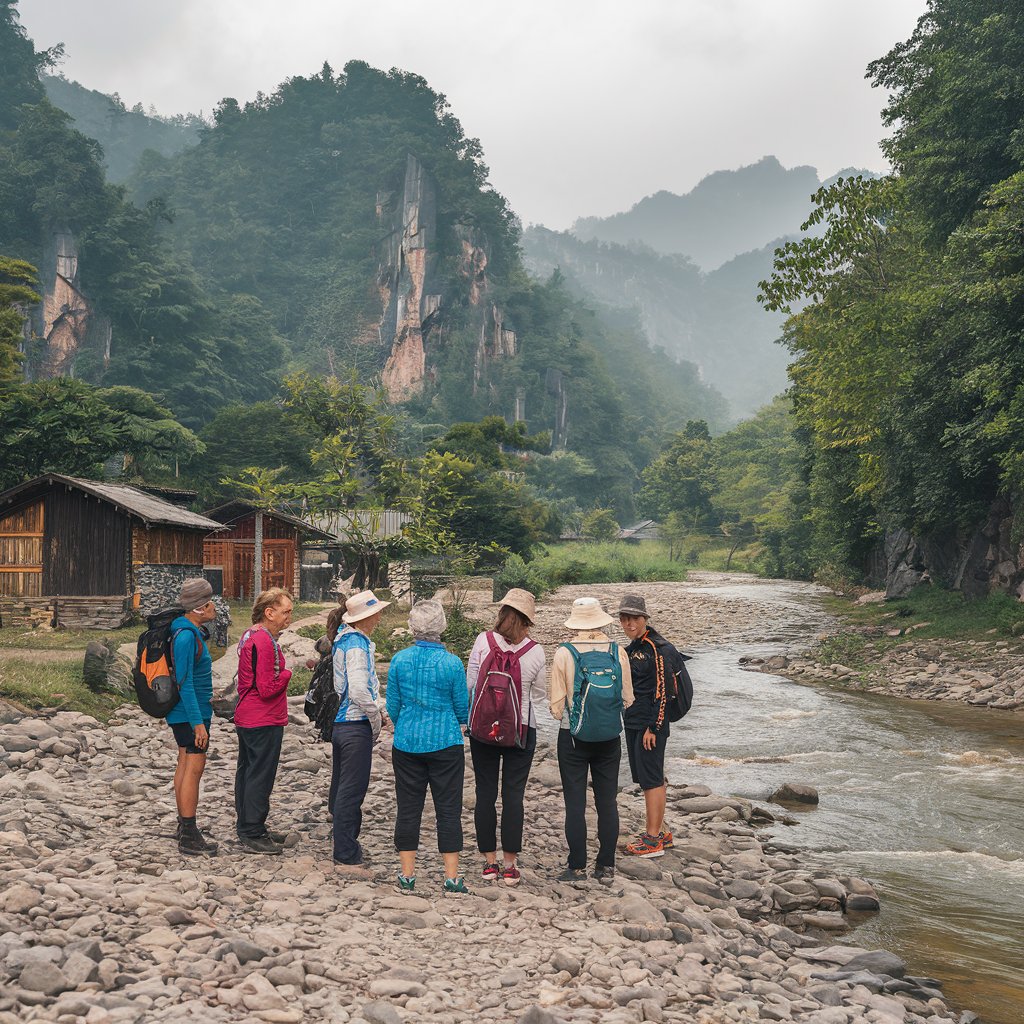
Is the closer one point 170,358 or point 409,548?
point 409,548

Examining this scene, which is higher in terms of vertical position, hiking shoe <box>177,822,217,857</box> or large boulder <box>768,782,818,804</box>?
hiking shoe <box>177,822,217,857</box>

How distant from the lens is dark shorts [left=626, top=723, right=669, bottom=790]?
6.59 metres

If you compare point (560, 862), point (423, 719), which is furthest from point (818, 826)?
point (423, 719)

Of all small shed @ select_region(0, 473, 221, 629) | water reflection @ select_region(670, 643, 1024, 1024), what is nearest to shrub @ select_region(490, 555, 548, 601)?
small shed @ select_region(0, 473, 221, 629)

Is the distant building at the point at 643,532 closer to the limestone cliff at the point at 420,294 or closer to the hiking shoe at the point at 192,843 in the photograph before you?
the limestone cliff at the point at 420,294

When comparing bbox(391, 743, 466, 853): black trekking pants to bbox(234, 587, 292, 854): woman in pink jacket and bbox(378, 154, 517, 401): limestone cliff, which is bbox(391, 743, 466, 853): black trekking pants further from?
bbox(378, 154, 517, 401): limestone cliff

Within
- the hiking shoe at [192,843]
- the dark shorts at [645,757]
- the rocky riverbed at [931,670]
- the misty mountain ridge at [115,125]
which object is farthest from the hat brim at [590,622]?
the misty mountain ridge at [115,125]

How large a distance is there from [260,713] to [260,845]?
947 mm

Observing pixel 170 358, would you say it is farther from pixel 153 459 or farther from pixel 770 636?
pixel 770 636

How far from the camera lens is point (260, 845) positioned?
619cm

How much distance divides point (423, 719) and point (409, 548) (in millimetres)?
21818

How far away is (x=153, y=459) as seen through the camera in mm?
40094

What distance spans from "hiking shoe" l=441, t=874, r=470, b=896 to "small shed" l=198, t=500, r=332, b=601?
25.1 m

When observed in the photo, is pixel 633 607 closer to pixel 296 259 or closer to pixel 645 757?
pixel 645 757
